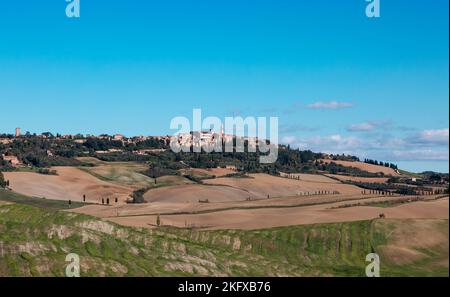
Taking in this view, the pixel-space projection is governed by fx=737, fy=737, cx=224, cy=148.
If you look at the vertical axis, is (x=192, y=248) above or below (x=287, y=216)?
above

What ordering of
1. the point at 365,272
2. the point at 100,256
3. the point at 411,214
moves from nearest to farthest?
the point at 100,256 < the point at 365,272 < the point at 411,214

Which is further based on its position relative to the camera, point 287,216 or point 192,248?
point 287,216

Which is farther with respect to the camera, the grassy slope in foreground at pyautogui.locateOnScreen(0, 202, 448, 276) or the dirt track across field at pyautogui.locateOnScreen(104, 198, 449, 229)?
the dirt track across field at pyautogui.locateOnScreen(104, 198, 449, 229)

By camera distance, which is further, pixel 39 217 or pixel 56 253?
→ pixel 39 217

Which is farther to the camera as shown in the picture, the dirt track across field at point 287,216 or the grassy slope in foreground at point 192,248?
the dirt track across field at point 287,216
